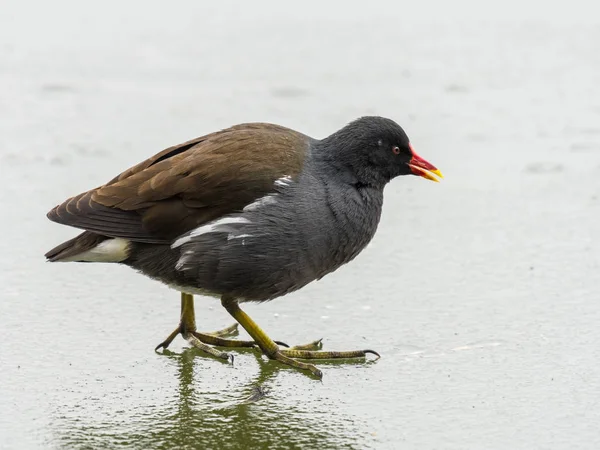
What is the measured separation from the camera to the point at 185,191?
13.5 feet

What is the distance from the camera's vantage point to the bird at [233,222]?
4.10 m

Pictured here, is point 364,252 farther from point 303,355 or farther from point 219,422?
point 219,422

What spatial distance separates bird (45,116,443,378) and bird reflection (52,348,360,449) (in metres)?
0.33

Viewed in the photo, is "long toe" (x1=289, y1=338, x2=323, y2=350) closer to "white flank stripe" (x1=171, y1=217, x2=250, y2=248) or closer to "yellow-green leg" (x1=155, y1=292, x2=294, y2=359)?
"yellow-green leg" (x1=155, y1=292, x2=294, y2=359)

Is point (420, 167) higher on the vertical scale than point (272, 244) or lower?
higher

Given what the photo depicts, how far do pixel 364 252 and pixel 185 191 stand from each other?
1.47 m

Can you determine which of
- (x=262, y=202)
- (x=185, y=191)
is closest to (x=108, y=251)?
(x=185, y=191)

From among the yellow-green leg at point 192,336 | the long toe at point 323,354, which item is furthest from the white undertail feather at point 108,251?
the long toe at point 323,354

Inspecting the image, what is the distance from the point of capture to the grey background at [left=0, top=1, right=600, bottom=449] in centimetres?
368

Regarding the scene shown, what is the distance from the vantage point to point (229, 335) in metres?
4.59

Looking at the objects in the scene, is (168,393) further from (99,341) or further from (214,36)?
(214,36)

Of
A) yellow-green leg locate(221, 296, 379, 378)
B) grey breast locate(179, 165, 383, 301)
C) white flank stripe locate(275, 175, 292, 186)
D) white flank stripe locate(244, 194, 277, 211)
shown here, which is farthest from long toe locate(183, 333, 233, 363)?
white flank stripe locate(275, 175, 292, 186)

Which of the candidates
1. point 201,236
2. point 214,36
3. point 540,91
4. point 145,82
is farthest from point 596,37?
point 201,236

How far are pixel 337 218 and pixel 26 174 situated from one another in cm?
281
